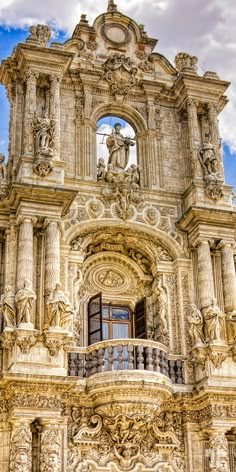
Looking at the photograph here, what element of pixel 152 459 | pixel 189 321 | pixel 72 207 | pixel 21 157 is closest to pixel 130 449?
pixel 152 459

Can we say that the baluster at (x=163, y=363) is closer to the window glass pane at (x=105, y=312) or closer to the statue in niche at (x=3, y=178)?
the window glass pane at (x=105, y=312)

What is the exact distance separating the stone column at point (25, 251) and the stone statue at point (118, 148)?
12.0ft

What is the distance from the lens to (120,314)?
62.7 feet

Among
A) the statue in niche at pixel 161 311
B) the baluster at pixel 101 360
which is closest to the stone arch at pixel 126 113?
the statue in niche at pixel 161 311

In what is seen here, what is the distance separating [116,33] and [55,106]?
4248 mm

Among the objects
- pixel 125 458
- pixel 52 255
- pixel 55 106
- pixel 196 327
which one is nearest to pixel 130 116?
pixel 55 106

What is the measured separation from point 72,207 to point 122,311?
9.87ft

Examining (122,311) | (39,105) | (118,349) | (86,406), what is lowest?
(86,406)

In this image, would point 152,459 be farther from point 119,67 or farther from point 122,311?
point 119,67

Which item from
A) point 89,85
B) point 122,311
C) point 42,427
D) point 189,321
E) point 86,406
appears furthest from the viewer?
point 89,85

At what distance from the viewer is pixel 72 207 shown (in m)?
18.9

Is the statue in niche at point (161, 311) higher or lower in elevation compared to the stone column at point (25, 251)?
lower

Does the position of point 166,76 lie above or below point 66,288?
above

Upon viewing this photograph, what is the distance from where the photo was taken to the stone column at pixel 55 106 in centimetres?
1909
